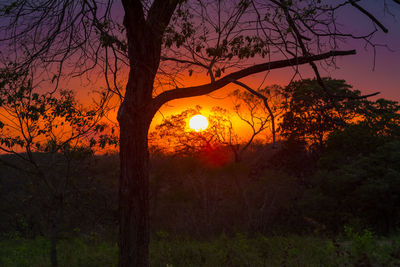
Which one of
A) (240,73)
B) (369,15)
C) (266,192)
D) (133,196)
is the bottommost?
(266,192)

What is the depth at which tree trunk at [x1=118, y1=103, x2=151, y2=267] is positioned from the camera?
5195 millimetres

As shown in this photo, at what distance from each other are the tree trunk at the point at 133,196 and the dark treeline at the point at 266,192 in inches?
159

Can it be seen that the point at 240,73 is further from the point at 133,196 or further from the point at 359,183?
the point at 359,183

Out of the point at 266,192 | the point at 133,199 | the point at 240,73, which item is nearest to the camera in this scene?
the point at 133,199

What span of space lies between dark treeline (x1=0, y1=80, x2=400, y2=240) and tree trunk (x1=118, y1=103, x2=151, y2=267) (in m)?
4.05

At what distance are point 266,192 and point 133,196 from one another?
66.6 ft

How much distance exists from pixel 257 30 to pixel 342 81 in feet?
79.8

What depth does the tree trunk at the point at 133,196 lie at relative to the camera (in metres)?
5.20

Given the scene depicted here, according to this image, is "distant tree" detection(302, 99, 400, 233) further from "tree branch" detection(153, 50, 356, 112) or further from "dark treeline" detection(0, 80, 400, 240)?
"tree branch" detection(153, 50, 356, 112)

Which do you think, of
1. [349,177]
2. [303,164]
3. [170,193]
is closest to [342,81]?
[303,164]

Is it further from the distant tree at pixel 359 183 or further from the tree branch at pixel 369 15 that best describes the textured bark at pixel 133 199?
the distant tree at pixel 359 183

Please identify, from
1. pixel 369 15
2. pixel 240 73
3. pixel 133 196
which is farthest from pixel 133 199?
pixel 369 15

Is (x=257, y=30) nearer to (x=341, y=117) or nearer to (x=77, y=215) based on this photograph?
(x=341, y=117)

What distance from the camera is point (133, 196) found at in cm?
519
